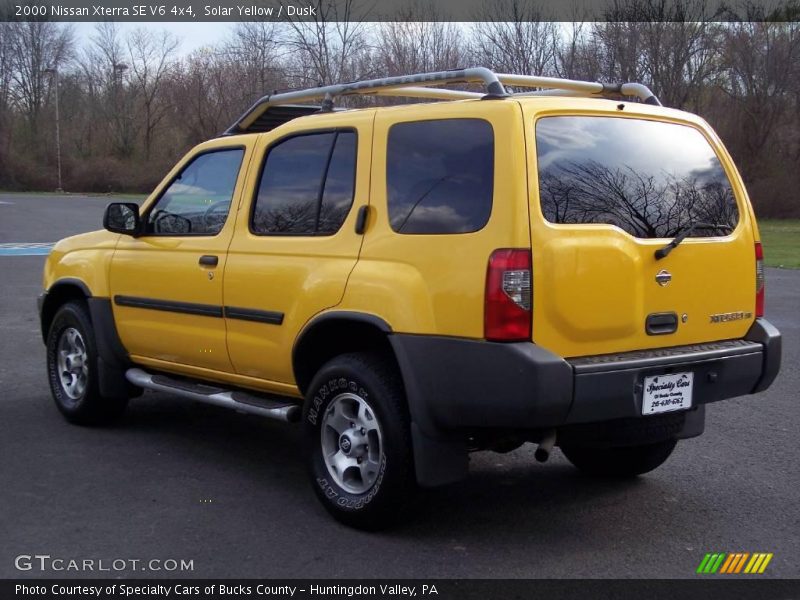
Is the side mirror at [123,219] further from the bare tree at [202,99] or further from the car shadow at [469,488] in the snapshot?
the bare tree at [202,99]

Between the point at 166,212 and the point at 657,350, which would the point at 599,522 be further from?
the point at 166,212

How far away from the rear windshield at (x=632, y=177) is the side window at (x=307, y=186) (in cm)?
110

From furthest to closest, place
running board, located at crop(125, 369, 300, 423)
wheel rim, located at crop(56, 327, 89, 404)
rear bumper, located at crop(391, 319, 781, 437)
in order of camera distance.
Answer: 1. wheel rim, located at crop(56, 327, 89, 404)
2. running board, located at crop(125, 369, 300, 423)
3. rear bumper, located at crop(391, 319, 781, 437)

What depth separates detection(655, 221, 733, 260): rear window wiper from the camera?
436 cm

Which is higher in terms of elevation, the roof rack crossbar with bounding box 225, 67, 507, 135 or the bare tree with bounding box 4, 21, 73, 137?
the bare tree with bounding box 4, 21, 73, 137

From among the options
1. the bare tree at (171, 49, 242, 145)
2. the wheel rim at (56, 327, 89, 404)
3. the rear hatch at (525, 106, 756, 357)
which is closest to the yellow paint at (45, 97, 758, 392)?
the rear hatch at (525, 106, 756, 357)

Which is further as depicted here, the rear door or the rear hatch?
the rear door

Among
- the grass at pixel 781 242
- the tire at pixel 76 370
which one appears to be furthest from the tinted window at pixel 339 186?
the grass at pixel 781 242

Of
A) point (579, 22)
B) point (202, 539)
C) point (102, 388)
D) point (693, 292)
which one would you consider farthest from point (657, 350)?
point (579, 22)

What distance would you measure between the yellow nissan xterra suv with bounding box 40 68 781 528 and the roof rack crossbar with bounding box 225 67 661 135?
17 mm

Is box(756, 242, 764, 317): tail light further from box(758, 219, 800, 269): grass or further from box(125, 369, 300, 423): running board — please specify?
box(758, 219, 800, 269): grass

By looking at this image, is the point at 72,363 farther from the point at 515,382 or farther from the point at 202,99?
the point at 202,99

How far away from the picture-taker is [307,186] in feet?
16.8

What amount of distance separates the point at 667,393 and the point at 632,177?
1.01 m
